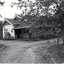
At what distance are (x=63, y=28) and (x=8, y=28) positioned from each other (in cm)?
1834

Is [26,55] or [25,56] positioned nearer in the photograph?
[25,56]

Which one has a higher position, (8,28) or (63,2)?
(63,2)

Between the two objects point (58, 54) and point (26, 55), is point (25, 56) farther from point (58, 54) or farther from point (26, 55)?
point (58, 54)

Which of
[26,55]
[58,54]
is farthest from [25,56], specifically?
[58,54]

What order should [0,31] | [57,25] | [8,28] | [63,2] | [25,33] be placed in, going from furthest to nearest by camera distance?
[0,31] < [8,28] < [25,33] < [57,25] < [63,2]

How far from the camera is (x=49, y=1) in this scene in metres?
8.51

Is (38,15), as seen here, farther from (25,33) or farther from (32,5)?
(25,33)

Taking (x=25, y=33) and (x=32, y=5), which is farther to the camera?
(x=25, y=33)

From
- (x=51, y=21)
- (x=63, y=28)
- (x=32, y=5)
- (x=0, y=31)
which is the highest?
(x=32, y=5)

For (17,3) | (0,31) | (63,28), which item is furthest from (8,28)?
(63,28)

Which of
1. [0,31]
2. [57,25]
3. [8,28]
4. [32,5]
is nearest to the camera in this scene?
[32,5]

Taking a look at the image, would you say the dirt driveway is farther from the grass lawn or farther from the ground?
the grass lawn

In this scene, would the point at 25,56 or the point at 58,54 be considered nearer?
the point at 25,56

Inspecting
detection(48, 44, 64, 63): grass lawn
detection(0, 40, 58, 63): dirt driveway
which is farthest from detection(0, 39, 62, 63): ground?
detection(48, 44, 64, 63): grass lawn
